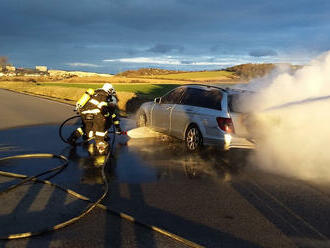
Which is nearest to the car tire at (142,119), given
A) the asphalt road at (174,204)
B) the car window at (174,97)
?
the car window at (174,97)

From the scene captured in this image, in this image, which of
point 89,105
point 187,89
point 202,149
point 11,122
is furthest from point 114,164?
point 11,122

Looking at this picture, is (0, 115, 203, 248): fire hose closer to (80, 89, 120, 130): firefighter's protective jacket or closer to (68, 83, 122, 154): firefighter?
(68, 83, 122, 154): firefighter

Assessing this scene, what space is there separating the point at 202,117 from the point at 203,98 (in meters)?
0.66

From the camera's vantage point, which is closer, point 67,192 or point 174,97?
point 67,192

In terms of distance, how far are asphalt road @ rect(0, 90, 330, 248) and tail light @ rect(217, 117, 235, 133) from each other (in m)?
0.73

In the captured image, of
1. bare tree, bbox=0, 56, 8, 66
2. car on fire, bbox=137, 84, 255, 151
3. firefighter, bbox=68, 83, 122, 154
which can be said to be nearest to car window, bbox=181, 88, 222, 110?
car on fire, bbox=137, 84, 255, 151

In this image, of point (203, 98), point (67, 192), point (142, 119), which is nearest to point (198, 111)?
point (203, 98)

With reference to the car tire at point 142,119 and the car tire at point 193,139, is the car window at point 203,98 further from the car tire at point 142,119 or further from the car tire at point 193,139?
the car tire at point 142,119

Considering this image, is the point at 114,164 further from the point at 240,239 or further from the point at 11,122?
the point at 11,122

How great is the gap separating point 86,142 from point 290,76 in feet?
18.9

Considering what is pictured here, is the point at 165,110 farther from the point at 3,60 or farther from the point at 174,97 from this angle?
the point at 3,60

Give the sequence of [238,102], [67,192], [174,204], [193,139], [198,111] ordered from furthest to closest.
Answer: [193,139] < [198,111] < [238,102] < [67,192] < [174,204]

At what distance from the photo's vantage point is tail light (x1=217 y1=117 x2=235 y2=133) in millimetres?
8695

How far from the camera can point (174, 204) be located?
5.63 meters
